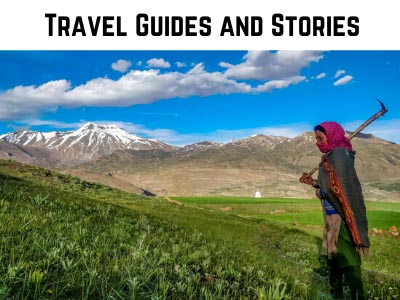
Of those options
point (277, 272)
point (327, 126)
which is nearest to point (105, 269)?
point (277, 272)

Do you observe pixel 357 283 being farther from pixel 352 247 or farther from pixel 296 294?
pixel 296 294

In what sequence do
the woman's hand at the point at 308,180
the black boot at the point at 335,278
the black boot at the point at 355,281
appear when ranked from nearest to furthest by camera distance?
the black boot at the point at 355,281 → the black boot at the point at 335,278 → the woman's hand at the point at 308,180

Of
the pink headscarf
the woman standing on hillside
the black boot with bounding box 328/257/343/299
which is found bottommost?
the black boot with bounding box 328/257/343/299

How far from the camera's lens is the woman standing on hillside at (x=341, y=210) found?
7852 mm

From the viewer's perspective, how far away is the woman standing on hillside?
785 cm

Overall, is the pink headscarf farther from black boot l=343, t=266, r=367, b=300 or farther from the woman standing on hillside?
black boot l=343, t=266, r=367, b=300

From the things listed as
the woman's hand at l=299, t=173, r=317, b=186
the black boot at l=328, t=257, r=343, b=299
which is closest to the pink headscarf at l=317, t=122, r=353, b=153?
the woman's hand at l=299, t=173, r=317, b=186

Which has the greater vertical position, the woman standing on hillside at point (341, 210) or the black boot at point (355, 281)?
the woman standing on hillside at point (341, 210)

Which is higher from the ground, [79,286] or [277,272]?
[79,286]

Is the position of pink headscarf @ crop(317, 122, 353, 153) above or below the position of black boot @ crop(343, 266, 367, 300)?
above

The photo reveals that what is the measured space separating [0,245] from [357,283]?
6.66 meters

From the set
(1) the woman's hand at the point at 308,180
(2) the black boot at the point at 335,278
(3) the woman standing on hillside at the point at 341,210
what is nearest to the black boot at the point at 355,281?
(3) the woman standing on hillside at the point at 341,210

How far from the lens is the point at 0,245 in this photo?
504 centimetres

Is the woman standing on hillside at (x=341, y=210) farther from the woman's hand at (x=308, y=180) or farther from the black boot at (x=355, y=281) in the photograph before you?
the woman's hand at (x=308, y=180)
